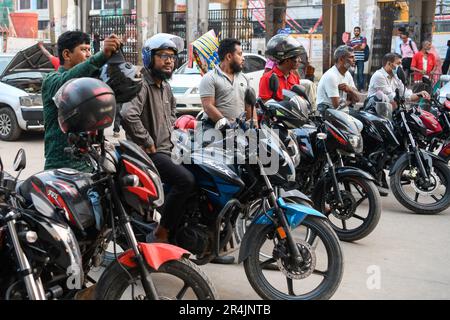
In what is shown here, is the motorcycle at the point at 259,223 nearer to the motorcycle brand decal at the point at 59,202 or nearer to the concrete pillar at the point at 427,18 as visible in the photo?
the motorcycle brand decal at the point at 59,202

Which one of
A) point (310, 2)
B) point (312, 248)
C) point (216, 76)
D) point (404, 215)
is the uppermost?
point (310, 2)

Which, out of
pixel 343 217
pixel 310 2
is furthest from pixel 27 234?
pixel 310 2

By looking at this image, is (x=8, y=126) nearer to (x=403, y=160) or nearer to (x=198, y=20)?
(x=403, y=160)

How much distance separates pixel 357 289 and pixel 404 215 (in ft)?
7.87

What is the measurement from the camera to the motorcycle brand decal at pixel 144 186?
3.16 m

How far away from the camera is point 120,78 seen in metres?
3.46

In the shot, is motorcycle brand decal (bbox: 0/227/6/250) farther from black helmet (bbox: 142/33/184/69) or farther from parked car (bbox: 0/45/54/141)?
parked car (bbox: 0/45/54/141)

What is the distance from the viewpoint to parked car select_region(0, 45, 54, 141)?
11.5m

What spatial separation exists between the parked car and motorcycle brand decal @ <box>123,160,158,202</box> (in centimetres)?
879

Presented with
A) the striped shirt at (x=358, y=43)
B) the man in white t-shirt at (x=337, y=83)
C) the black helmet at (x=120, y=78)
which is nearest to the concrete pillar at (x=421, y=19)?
the striped shirt at (x=358, y=43)

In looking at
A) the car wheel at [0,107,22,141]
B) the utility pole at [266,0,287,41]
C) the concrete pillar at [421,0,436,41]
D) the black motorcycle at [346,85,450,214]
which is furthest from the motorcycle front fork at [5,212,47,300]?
the utility pole at [266,0,287,41]

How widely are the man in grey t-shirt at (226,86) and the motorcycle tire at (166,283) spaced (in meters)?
2.42
